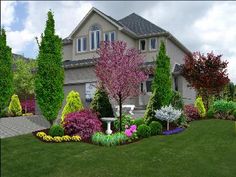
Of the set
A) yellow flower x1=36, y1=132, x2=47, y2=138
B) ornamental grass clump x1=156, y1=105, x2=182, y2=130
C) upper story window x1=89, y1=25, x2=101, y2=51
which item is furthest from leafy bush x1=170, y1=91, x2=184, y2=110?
upper story window x1=89, y1=25, x2=101, y2=51

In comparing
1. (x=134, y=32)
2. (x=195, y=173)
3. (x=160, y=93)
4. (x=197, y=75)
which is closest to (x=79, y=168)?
(x=195, y=173)

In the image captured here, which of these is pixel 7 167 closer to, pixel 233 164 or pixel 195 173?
pixel 195 173

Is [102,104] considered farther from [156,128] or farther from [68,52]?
[68,52]

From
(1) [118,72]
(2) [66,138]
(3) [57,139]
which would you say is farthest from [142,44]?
(3) [57,139]

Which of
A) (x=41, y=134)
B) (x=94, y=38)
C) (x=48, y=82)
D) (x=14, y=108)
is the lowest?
(x=41, y=134)

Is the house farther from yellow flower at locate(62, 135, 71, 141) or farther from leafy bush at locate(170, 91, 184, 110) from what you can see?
yellow flower at locate(62, 135, 71, 141)

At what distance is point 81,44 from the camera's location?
35.6 m

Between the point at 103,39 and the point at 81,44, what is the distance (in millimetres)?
2742

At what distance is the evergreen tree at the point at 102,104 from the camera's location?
68.0ft

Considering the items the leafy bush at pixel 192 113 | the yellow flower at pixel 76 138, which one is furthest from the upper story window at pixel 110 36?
the yellow flower at pixel 76 138

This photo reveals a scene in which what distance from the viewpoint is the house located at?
107ft

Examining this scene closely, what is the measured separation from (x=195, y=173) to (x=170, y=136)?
5.57m

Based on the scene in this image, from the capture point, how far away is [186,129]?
19.7 meters

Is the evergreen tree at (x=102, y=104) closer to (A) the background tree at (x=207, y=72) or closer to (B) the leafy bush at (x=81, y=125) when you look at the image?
(B) the leafy bush at (x=81, y=125)
